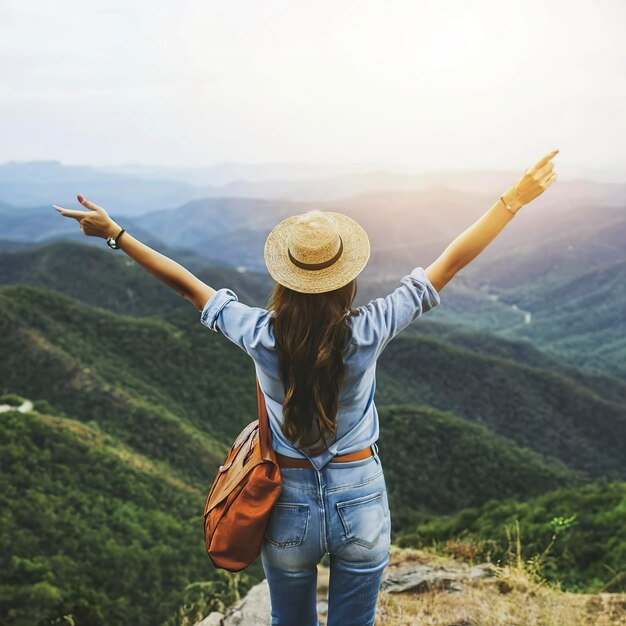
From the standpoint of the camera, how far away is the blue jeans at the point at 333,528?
99.6 inches

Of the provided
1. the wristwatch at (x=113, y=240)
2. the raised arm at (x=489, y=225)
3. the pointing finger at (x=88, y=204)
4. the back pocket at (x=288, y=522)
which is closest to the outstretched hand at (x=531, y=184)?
the raised arm at (x=489, y=225)

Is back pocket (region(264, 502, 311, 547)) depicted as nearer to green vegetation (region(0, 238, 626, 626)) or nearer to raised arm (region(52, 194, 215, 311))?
raised arm (region(52, 194, 215, 311))

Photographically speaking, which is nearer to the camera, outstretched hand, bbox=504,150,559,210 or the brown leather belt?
the brown leather belt

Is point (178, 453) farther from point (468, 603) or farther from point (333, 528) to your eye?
point (333, 528)

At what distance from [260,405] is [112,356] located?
119 feet

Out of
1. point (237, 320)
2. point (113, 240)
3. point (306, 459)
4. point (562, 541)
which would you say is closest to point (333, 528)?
point (306, 459)

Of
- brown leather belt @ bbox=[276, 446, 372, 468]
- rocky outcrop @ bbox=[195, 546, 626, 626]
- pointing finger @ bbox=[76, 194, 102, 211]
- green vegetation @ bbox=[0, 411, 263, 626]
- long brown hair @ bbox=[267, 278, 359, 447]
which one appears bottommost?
green vegetation @ bbox=[0, 411, 263, 626]

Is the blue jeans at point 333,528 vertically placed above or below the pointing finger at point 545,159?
below

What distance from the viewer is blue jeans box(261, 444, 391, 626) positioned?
8.30 feet

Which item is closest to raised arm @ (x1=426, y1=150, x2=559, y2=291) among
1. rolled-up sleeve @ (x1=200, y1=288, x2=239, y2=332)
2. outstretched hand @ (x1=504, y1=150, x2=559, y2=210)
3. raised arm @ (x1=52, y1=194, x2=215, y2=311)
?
outstretched hand @ (x1=504, y1=150, x2=559, y2=210)

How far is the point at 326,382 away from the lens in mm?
2436

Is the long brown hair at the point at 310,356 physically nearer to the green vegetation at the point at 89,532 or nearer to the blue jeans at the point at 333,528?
the blue jeans at the point at 333,528

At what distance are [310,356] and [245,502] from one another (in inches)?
26.3

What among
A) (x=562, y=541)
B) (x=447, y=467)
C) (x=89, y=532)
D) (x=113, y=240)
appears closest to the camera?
(x=113, y=240)
